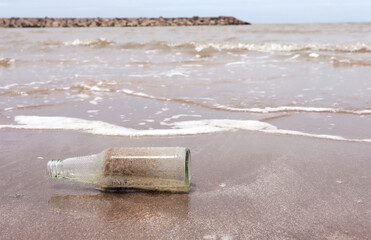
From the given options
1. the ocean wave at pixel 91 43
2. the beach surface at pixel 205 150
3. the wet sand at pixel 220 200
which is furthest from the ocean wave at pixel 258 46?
Answer: the wet sand at pixel 220 200

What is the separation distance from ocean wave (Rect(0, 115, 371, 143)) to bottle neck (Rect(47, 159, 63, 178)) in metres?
1.11

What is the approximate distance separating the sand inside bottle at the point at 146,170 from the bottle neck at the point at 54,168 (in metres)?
0.23

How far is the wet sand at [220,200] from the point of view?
156cm

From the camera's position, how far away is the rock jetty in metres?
52.5

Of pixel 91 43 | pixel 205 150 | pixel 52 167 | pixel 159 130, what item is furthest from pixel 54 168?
pixel 91 43

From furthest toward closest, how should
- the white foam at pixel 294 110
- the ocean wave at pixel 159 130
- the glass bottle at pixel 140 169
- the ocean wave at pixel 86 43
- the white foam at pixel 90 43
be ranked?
the white foam at pixel 90 43 < the ocean wave at pixel 86 43 < the white foam at pixel 294 110 < the ocean wave at pixel 159 130 < the glass bottle at pixel 140 169

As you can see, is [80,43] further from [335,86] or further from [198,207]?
[198,207]

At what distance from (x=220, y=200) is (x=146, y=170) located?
36 centimetres

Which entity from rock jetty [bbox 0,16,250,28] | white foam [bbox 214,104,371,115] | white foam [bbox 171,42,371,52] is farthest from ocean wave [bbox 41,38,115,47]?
rock jetty [bbox 0,16,250,28]

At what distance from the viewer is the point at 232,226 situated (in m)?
1.59

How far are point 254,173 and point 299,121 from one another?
Result: 137 centimetres

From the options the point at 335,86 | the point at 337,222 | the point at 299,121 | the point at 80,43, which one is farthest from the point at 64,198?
the point at 80,43

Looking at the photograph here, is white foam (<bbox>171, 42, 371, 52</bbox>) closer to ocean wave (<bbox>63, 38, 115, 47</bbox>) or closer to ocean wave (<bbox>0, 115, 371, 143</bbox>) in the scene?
ocean wave (<bbox>63, 38, 115, 47</bbox>)

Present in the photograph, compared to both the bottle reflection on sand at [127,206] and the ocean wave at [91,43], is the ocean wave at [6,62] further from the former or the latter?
the bottle reflection on sand at [127,206]
